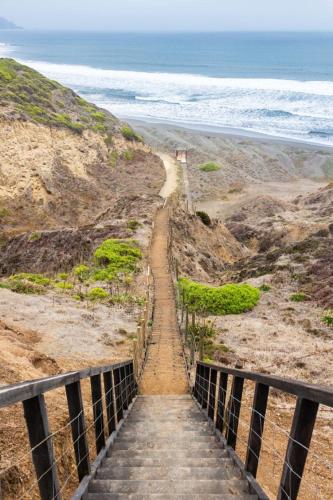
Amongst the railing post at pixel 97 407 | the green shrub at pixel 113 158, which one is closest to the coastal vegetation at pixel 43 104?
the green shrub at pixel 113 158

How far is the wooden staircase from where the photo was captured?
3.95 meters

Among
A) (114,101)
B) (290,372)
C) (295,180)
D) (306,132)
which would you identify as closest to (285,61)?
(114,101)

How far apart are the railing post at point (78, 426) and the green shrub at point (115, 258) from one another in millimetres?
15367

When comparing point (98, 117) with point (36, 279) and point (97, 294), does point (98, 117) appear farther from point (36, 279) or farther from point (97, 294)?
point (97, 294)

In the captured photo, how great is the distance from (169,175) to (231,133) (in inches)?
1186

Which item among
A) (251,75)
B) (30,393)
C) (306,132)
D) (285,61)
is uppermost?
(285,61)

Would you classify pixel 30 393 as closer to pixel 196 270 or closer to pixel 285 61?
pixel 196 270

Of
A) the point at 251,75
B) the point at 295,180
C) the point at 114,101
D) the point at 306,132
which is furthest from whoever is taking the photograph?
the point at 251,75

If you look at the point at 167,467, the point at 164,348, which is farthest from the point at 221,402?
the point at 164,348

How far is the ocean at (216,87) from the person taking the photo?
79.1 metres

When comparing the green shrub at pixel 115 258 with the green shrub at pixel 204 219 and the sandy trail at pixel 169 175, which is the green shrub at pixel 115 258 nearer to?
the green shrub at pixel 204 219

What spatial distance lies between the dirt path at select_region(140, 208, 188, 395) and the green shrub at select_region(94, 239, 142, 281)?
103cm

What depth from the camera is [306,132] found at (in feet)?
236

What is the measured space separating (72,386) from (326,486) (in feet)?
16.3
